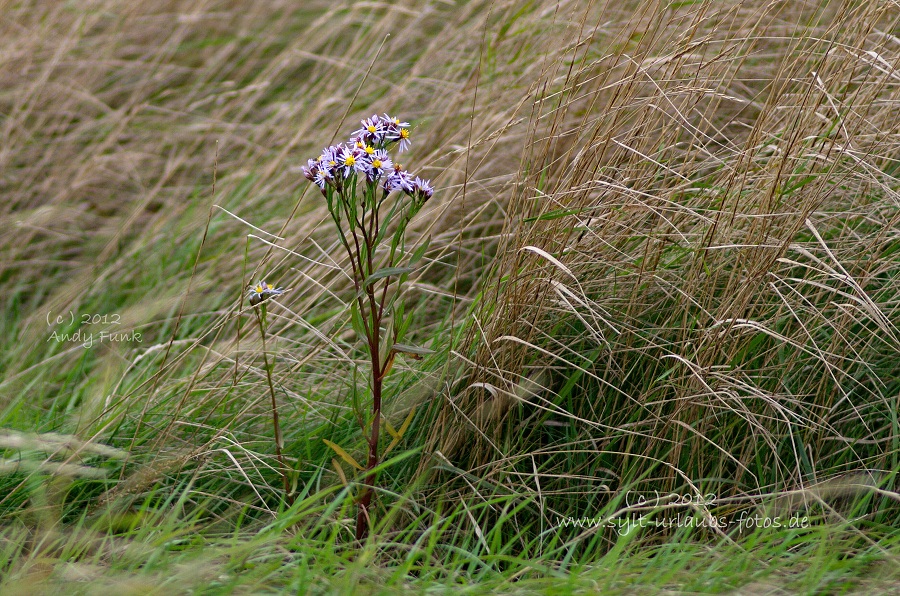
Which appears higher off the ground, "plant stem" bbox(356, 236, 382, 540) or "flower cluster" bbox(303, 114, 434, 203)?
"flower cluster" bbox(303, 114, 434, 203)

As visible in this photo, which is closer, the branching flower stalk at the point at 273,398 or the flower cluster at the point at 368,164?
the flower cluster at the point at 368,164

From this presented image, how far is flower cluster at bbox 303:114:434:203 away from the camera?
156 centimetres

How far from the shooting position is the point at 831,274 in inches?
71.5

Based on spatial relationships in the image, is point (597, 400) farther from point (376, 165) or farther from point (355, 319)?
point (376, 165)

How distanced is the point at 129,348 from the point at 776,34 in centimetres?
223

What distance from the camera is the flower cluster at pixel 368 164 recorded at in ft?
5.12

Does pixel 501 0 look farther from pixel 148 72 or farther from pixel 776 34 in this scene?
pixel 148 72

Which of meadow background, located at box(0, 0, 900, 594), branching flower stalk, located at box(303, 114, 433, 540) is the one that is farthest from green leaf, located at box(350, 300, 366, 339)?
meadow background, located at box(0, 0, 900, 594)

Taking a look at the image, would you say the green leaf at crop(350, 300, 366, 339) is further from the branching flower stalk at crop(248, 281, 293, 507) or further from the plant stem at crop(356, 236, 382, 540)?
the branching flower stalk at crop(248, 281, 293, 507)

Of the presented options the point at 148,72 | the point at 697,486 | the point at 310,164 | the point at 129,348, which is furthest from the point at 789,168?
the point at 148,72

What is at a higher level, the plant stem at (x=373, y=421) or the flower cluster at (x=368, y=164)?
the flower cluster at (x=368, y=164)

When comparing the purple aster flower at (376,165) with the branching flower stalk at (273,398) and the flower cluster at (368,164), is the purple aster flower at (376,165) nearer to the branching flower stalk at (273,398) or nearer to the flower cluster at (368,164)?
the flower cluster at (368,164)

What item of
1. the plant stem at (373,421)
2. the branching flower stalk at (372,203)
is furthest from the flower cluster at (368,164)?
the plant stem at (373,421)

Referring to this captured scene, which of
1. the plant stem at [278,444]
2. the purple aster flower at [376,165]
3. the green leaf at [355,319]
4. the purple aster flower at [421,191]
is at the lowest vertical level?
the plant stem at [278,444]
